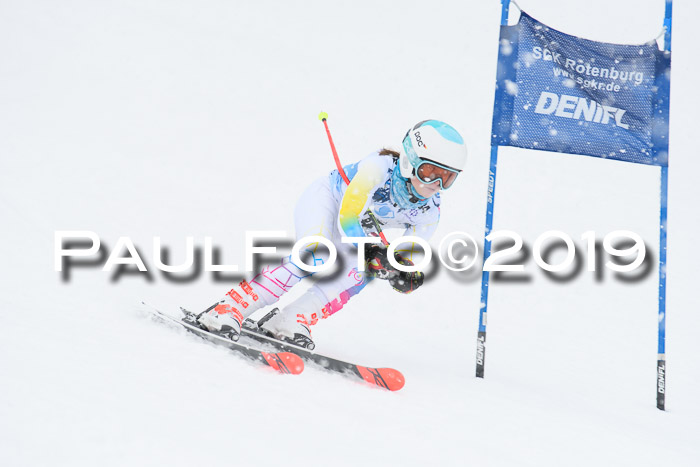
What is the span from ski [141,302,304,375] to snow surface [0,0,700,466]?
3.2 inches

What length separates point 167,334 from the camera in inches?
145

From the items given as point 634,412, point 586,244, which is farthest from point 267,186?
point 634,412

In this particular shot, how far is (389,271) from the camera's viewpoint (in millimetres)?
3861

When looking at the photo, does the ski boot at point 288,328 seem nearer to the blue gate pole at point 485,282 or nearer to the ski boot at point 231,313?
the ski boot at point 231,313

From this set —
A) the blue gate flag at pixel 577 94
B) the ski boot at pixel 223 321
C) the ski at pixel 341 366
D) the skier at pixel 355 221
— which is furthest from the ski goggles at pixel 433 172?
the ski boot at pixel 223 321

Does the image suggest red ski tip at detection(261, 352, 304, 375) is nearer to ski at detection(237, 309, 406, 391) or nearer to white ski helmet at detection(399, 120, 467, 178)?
ski at detection(237, 309, 406, 391)

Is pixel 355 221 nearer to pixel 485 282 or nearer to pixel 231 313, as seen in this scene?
pixel 231 313

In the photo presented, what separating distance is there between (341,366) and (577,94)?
8.16ft

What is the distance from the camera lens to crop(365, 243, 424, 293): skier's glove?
3.83m

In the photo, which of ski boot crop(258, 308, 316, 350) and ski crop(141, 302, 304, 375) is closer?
ski crop(141, 302, 304, 375)

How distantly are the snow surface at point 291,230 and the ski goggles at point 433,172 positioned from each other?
119 cm

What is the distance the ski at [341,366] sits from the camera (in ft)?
11.5

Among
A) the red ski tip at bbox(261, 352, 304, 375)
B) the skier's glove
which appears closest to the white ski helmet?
the skier's glove

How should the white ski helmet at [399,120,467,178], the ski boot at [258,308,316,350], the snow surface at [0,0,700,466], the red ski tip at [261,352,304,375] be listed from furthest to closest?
the ski boot at [258,308,316,350], the white ski helmet at [399,120,467,178], the red ski tip at [261,352,304,375], the snow surface at [0,0,700,466]
